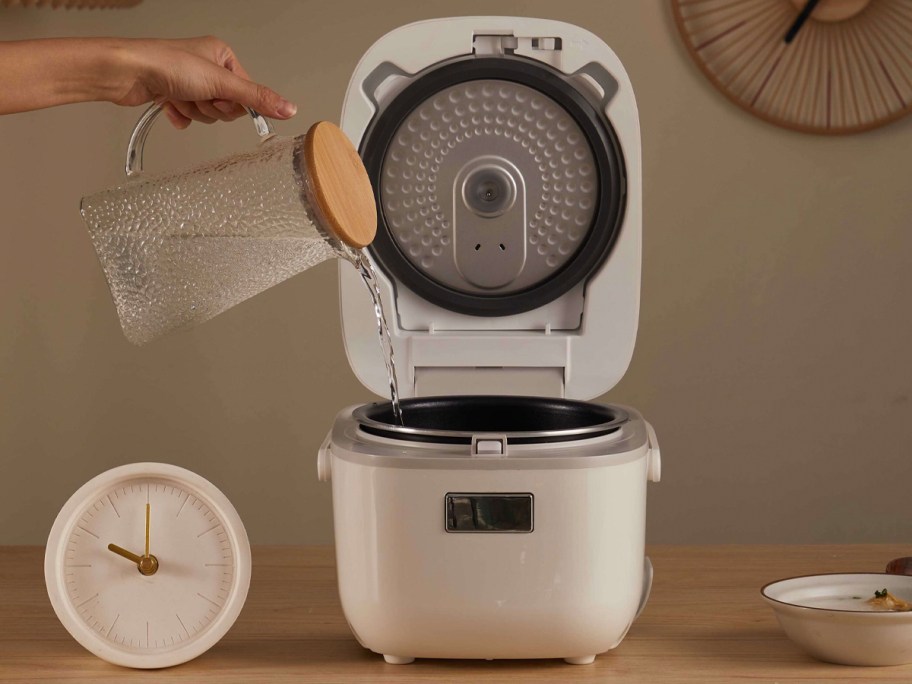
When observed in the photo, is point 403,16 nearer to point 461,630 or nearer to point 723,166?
point 723,166

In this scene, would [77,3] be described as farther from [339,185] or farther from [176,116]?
[339,185]

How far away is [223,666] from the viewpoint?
95 cm

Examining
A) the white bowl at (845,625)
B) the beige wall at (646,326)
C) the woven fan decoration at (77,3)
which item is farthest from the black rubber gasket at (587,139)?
the woven fan decoration at (77,3)

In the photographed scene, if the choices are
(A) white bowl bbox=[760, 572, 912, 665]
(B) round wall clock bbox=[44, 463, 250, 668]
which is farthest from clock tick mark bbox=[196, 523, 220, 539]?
(A) white bowl bbox=[760, 572, 912, 665]

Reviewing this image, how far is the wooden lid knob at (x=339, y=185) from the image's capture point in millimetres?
838

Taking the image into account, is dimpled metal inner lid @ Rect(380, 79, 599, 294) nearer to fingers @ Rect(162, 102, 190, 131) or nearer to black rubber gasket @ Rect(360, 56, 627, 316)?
black rubber gasket @ Rect(360, 56, 627, 316)

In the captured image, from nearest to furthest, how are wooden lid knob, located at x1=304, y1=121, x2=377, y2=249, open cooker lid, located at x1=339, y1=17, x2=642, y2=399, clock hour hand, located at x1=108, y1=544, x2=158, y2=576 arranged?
wooden lid knob, located at x1=304, y1=121, x2=377, y2=249 → clock hour hand, located at x1=108, y1=544, x2=158, y2=576 → open cooker lid, located at x1=339, y1=17, x2=642, y2=399

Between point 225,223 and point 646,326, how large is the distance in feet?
5.21

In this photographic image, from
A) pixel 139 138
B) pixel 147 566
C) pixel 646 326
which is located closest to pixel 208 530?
pixel 147 566

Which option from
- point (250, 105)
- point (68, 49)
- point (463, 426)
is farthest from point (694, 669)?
point (68, 49)

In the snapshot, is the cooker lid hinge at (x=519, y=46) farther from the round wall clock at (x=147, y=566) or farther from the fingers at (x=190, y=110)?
the round wall clock at (x=147, y=566)

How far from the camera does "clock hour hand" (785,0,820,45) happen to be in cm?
225

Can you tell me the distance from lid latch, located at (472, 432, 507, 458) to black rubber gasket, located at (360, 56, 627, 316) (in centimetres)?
33

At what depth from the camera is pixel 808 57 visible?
2.29 metres
